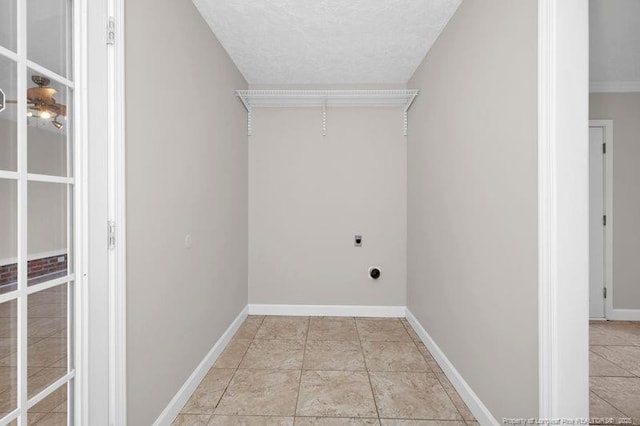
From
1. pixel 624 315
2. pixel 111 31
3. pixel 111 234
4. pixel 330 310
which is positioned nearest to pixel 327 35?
pixel 111 31

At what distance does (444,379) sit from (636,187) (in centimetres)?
302

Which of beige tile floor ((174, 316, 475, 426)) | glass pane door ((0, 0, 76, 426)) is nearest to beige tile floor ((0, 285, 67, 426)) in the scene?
glass pane door ((0, 0, 76, 426))

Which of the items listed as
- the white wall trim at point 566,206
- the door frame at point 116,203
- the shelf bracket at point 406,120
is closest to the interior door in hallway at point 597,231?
the shelf bracket at point 406,120

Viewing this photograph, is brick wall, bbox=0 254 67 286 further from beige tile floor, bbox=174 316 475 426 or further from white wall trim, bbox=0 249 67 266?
→ beige tile floor, bbox=174 316 475 426

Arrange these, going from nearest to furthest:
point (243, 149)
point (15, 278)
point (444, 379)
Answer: point (15, 278), point (444, 379), point (243, 149)

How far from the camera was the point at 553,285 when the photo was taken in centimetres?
118

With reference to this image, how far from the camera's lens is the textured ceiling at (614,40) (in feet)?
6.73

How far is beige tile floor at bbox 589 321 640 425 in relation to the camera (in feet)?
5.82

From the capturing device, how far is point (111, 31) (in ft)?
4.12

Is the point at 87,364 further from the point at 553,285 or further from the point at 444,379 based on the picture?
the point at 444,379

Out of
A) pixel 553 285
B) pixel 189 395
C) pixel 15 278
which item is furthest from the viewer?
pixel 189 395

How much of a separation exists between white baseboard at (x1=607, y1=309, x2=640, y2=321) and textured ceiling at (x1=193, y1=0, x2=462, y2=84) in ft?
10.8

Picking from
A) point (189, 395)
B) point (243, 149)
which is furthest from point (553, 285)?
point (243, 149)

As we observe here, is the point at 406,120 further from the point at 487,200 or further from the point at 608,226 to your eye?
the point at 608,226
